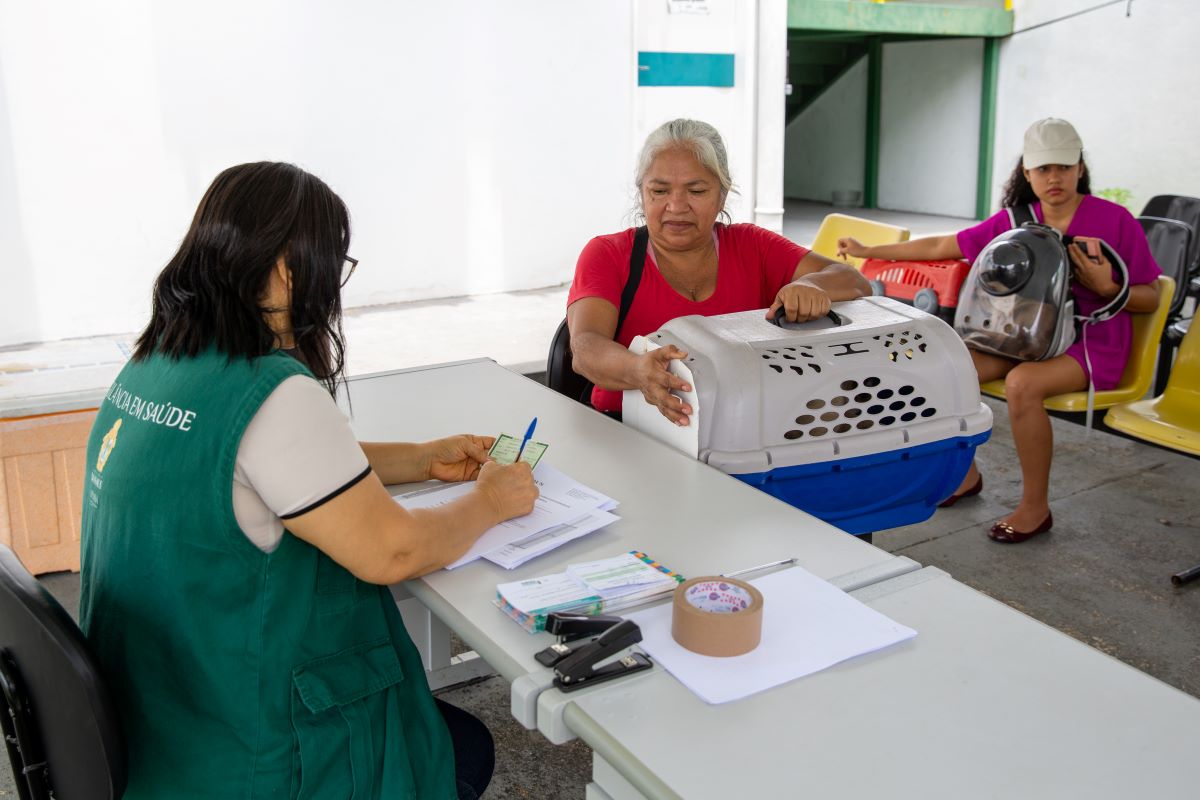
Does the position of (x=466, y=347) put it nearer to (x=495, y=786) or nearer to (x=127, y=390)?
(x=495, y=786)

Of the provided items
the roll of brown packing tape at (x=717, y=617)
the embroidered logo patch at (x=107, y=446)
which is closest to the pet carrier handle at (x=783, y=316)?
the roll of brown packing tape at (x=717, y=617)

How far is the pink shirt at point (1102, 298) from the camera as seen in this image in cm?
344

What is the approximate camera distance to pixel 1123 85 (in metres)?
8.76

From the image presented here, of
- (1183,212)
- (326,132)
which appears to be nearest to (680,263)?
(1183,212)

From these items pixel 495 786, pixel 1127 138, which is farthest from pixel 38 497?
pixel 1127 138

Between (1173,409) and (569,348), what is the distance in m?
2.02

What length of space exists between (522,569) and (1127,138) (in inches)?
350

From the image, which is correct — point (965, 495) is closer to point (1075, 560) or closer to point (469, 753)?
point (1075, 560)

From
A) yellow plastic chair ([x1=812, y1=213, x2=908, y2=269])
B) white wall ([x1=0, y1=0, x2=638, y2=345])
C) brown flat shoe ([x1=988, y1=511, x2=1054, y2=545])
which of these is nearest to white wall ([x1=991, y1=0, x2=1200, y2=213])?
white wall ([x1=0, y1=0, x2=638, y2=345])

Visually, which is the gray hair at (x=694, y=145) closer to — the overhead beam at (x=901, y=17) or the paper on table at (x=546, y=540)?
the paper on table at (x=546, y=540)

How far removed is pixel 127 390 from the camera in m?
1.38

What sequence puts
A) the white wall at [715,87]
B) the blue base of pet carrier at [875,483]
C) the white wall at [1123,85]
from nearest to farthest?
the blue base of pet carrier at [875,483]
the white wall at [715,87]
the white wall at [1123,85]

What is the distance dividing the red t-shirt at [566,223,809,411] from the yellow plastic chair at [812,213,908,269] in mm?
1573

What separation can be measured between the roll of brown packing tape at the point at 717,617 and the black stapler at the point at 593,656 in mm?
61
